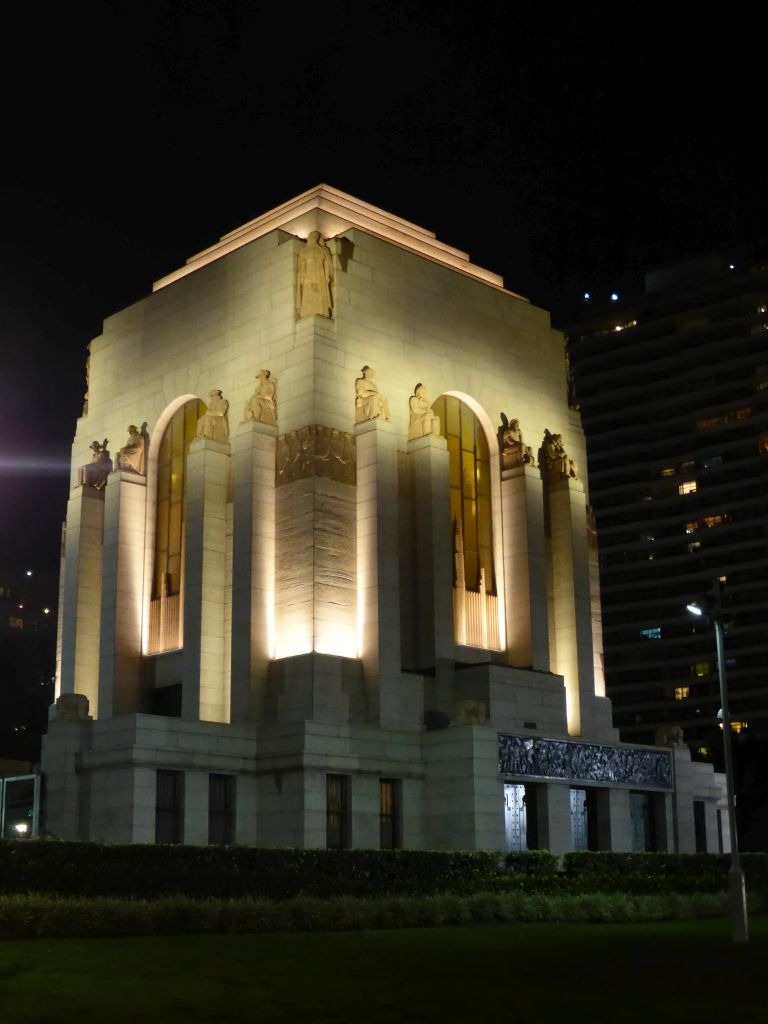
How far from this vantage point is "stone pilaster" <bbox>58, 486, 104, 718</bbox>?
166 feet

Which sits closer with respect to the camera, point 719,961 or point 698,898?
point 719,961

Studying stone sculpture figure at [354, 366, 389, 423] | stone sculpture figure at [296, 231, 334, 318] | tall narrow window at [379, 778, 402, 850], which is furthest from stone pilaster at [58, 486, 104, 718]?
tall narrow window at [379, 778, 402, 850]

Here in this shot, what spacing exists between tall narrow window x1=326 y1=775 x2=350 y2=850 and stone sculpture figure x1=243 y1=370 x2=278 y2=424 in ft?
41.2

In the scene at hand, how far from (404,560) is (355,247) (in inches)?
448

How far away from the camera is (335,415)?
46500 mm

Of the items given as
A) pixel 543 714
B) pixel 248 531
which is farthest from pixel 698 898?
pixel 248 531

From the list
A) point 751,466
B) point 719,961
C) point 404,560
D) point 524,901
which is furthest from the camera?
point 751,466

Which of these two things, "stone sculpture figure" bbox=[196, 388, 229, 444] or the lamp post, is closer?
the lamp post

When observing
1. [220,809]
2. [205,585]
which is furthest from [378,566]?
[220,809]

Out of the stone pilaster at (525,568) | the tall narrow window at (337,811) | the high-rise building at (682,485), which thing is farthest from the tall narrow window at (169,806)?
the high-rise building at (682,485)

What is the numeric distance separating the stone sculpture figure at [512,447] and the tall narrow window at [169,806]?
708 inches

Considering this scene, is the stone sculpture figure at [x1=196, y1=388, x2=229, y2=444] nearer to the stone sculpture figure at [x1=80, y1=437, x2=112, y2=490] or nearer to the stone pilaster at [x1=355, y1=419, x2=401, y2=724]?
the stone pilaster at [x1=355, y1=419, x2=401, y2=724]

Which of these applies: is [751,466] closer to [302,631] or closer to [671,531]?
[671,531]

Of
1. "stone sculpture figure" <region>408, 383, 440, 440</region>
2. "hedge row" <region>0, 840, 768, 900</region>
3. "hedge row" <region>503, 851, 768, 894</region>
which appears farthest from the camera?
"stone sculpture figure" <region>408, 383, 440, 440</region>
